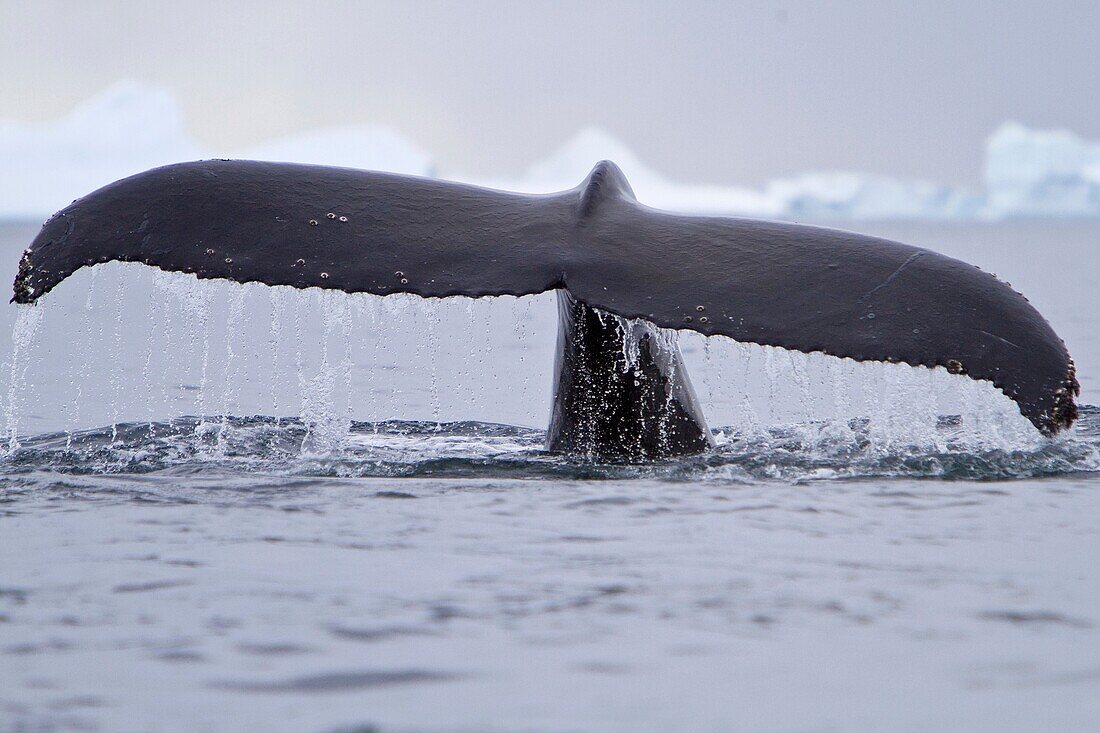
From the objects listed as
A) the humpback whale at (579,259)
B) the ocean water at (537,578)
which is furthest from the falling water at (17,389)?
the humpback whale at (579,259)

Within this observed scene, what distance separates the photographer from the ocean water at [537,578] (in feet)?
11.4

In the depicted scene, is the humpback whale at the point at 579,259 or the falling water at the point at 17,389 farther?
the falling water at the point at 17,389

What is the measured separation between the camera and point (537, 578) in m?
4.55

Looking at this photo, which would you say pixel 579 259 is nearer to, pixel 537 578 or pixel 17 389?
pixel 537 578

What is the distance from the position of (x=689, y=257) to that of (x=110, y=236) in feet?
6.33

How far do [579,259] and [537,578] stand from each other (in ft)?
3.75

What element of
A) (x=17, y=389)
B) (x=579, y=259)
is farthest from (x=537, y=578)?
(x=17, y=389)

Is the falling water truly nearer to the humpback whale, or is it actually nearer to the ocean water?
the ocean water

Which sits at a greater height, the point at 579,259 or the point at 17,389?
the point at 579,259

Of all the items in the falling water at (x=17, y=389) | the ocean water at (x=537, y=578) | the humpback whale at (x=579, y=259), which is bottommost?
the ocean water at (x=537, y=578)

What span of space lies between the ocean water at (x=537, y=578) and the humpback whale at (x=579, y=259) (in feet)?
0.74

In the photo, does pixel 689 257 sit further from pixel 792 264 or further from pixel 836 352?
pixel 836 352

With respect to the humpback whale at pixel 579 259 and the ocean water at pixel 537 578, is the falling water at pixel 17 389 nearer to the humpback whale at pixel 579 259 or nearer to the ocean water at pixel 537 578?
the ocean water at pixel 537 578

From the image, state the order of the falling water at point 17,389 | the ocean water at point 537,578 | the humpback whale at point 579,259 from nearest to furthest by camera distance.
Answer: the ocean water at point 537,578
the humpback whale at point 579,259
the falling water at point 17,389
